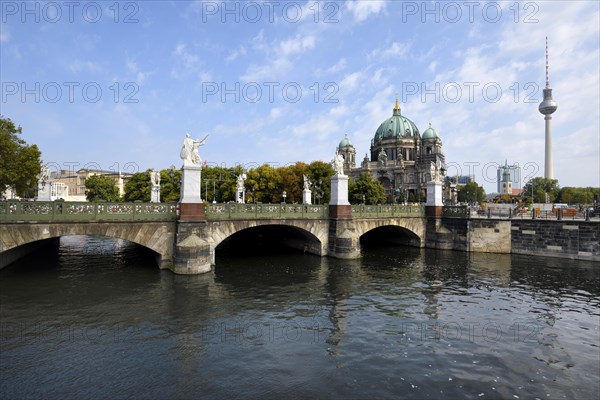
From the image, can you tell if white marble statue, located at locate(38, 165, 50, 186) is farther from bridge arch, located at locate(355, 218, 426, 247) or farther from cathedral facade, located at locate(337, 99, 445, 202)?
cathedral facade, located at locate(337, 99, 445, 202)

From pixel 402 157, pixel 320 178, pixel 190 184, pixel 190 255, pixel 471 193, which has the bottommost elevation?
pixel 190 255

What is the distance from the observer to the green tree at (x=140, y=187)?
68.4 m

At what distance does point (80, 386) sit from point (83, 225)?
532 inches

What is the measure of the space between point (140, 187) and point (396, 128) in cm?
10153

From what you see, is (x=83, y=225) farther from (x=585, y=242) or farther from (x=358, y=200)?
(x=358, y=200)

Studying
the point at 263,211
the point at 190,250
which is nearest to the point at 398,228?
the point at 263,211

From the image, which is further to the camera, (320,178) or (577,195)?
(577,195)

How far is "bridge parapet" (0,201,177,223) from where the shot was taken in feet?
62.2

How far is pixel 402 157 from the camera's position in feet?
432

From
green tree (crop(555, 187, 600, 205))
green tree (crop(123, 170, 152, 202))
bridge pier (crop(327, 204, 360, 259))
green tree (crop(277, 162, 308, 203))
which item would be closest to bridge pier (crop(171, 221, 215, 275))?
bridge pier (crop(327, 204, 360, 259))

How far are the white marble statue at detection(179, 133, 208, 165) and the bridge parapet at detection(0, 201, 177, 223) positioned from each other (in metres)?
3.32

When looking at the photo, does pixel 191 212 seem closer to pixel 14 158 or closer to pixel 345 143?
pixel 14 158

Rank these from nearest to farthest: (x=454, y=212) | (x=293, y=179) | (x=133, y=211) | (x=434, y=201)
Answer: (x=133, y=211)
(x=454, y=212)
(x=434, y=201)
(x=293, y=179)

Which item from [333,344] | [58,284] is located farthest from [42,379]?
[58,284]
